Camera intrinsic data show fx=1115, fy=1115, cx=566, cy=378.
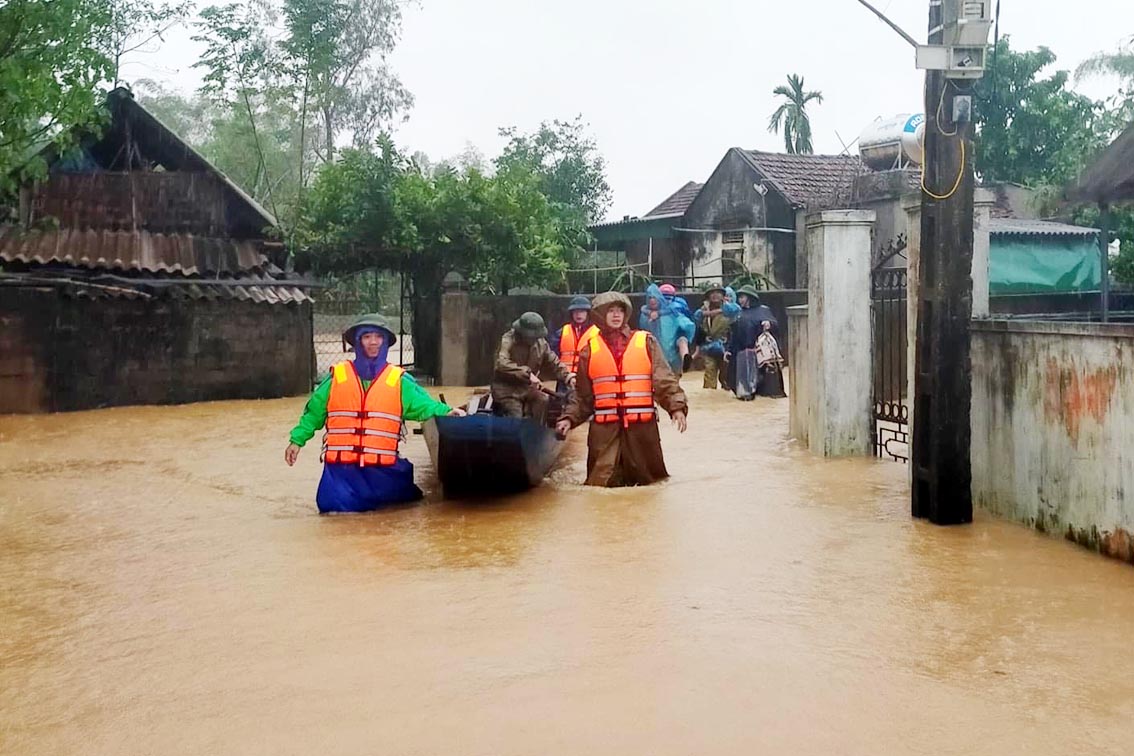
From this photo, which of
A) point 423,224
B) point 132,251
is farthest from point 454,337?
point 132,251

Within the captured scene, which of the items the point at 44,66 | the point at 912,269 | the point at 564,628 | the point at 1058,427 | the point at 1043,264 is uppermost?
the point at 44,66

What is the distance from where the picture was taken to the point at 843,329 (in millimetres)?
10391

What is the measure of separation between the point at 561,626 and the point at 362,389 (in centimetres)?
321

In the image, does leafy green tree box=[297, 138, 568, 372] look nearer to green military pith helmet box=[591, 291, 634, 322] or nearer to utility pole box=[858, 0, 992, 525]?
green military pith helmet box=[591, 291, 634, 322]

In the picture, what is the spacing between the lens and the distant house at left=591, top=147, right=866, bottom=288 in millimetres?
28500

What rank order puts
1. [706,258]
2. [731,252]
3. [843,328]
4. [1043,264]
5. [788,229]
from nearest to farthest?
[843,328] < [1043,264] < [788,229] < [731,252] < [706,258]

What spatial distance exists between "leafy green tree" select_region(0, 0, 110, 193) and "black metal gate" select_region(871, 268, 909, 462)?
9.10 metres

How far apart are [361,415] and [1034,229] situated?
18373 millimetres

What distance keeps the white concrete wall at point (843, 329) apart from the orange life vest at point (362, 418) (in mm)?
4294

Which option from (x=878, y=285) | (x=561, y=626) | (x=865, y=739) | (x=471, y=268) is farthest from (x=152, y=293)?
(x=865, y=739)

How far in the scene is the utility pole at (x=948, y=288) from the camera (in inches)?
292

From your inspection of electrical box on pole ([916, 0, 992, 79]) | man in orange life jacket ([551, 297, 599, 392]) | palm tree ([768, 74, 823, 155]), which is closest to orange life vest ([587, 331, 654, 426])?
electrical box on pole ([916, 0, 992, 79])

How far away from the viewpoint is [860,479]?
9.53 meters

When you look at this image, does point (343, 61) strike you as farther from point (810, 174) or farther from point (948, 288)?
point (948, 288)
